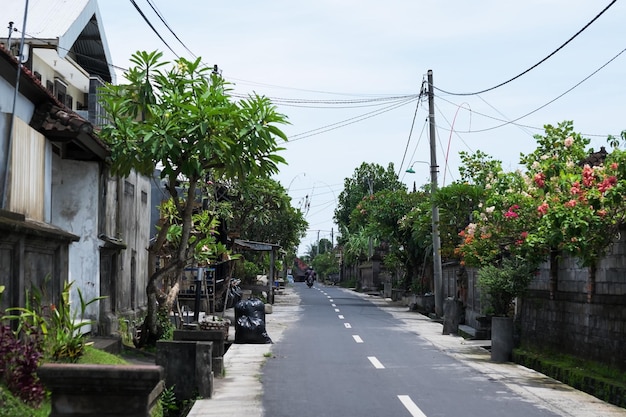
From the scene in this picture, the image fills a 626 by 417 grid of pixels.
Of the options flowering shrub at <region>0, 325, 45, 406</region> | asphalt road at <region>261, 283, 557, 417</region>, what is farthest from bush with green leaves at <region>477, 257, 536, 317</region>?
flowering shrub at <region>0, 325, 45, 406</region>

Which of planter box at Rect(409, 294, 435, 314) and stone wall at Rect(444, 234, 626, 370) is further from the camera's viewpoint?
planter box at Rect(409, 294, 435, 314)

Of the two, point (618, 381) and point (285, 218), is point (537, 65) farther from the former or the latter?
point (285, 218)

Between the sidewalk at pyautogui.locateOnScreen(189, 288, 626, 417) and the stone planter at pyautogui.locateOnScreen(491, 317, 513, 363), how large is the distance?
404mm

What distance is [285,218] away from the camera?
162ft

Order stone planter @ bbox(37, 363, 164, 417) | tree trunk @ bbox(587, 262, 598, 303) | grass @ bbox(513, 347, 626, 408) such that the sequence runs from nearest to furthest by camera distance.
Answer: stone planter @ bbox(37, 363, 164, 417) → grass @ bbox(513, 347, 626, 408) → tree trunk @ bbox(587, 262, 598, 303)

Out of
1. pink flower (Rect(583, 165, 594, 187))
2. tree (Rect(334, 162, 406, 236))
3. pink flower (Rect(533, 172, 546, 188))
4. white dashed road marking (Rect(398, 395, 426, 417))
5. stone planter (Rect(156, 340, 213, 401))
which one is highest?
tree (Rect(334, 162, 406, 236))

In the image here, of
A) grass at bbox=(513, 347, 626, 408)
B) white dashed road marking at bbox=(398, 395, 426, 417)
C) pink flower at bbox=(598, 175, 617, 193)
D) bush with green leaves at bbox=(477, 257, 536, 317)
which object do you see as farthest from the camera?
bush with green leaves at bbox=(477, 257, 536, 317)

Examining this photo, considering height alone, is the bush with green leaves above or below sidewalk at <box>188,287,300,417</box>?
above

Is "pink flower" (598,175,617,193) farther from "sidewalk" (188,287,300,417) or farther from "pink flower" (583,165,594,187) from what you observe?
"sidewalk" (188,287,300,417)

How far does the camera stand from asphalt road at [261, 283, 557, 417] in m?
11.9

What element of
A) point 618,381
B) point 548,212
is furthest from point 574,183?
point 618,381

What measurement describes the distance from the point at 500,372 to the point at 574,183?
179 inches

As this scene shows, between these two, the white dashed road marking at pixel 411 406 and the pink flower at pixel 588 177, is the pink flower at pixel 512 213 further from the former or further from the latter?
the white dashed road marking at pixel 411 406

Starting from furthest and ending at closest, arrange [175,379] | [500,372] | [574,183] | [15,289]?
[500,372]
[574,183]
[175,379]
[15,289]
